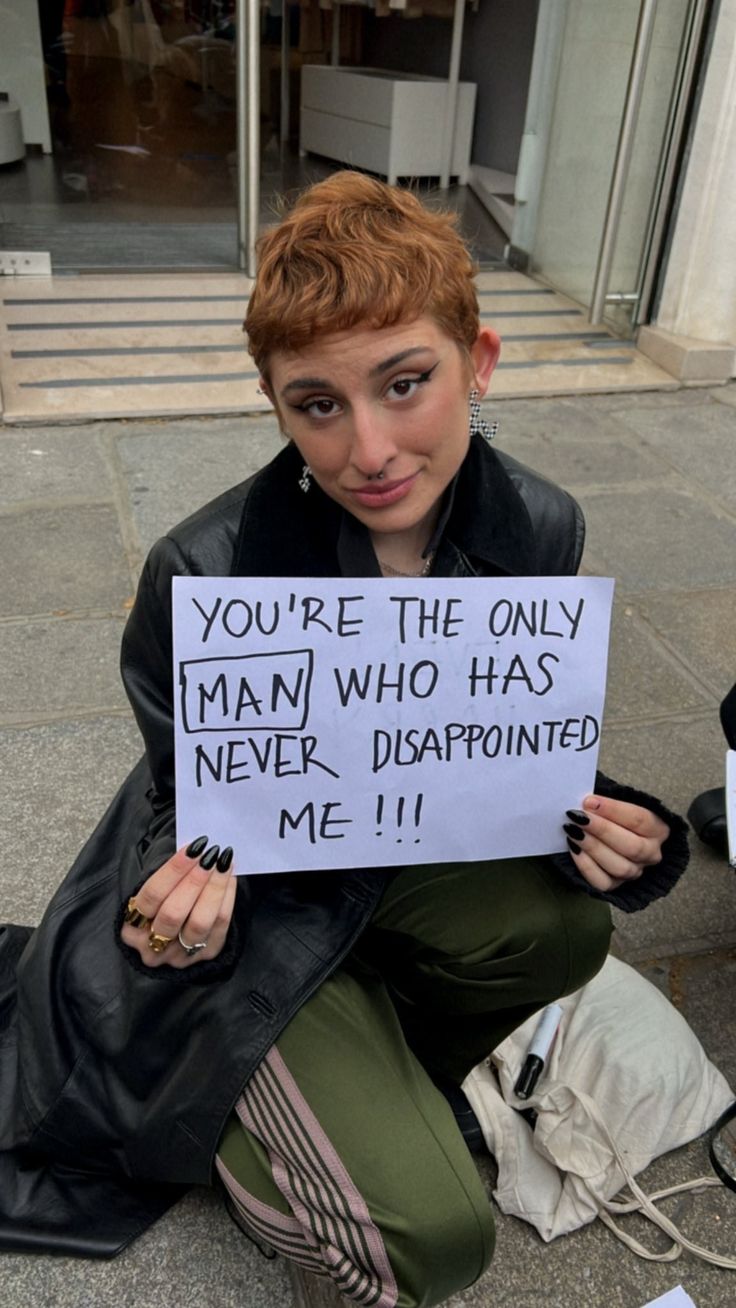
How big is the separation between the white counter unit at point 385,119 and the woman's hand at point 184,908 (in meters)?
8.12

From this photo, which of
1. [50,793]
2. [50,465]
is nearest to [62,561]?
[50,465]

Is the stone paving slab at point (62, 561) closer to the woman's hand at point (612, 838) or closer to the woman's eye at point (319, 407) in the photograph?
the woman's eye at point (319, 407)

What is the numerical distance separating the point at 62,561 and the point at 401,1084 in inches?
98.0

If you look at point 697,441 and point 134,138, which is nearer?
point 697,441

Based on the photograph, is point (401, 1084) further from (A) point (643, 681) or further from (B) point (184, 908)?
(A) point (643, 681)

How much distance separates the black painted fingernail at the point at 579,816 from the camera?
149 centimetres

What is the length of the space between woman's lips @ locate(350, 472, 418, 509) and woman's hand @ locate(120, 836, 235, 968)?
0.51 meters

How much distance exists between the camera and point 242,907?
149 centimetres

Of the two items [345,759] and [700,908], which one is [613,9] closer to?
[700,908]

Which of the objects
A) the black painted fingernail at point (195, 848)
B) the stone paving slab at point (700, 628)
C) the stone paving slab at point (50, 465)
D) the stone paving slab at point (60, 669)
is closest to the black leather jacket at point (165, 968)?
the black painted fingernail at point (195, 848)

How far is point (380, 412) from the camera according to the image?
1.37m

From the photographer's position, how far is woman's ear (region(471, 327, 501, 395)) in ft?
4.90

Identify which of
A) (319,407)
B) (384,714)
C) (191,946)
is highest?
(319,407)

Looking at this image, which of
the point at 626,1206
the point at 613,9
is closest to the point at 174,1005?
the point at 626,1206
